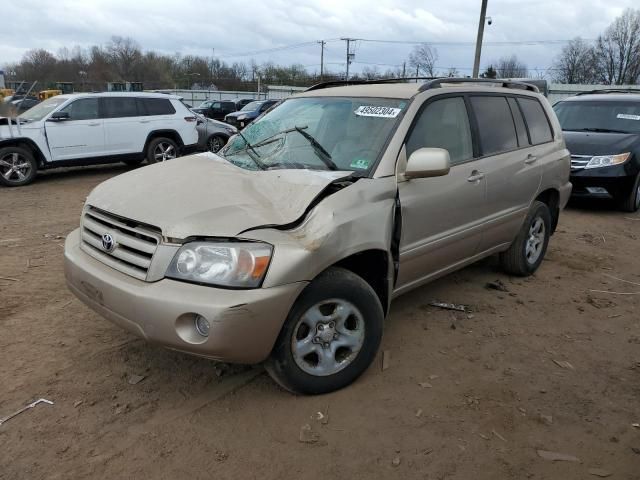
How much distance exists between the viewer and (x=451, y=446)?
2613 mm

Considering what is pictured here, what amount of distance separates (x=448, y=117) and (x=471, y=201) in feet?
2.17

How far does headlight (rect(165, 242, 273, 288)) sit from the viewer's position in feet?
8.34

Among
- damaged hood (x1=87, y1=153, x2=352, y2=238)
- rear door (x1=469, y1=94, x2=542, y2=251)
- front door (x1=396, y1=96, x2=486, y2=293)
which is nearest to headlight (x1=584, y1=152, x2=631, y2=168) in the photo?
rear door (x1=469, y1=94, x2=542, y2=251)

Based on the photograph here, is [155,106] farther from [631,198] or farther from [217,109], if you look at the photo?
[217,109]

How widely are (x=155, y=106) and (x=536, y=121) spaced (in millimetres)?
8708

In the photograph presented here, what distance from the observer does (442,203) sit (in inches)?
143

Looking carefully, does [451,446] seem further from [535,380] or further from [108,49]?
[108,49]

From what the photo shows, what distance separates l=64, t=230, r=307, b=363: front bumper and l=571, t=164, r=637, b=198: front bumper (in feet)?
22.6

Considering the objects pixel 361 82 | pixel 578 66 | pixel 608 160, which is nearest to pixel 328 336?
pixel 361 82

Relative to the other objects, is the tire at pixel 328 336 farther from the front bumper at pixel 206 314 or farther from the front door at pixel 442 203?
the front door at pixel 442 203

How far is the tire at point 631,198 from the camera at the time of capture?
8.05 metres

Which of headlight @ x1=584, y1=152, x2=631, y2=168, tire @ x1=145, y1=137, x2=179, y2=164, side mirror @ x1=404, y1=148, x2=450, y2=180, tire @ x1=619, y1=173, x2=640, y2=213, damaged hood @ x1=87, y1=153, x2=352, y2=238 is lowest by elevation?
tire @ x1=619, y1=173, x2=640, y2=213

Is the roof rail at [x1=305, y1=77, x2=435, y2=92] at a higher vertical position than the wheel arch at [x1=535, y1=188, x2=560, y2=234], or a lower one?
higher

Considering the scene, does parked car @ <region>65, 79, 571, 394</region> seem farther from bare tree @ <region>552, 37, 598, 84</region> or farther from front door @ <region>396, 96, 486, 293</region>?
bare tree @ <region>552, 37, 598, 84</region>
